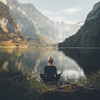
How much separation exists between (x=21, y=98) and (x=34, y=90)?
1743mm

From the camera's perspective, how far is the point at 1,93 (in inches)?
394

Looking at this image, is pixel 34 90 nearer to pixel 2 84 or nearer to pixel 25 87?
pixel 25 87

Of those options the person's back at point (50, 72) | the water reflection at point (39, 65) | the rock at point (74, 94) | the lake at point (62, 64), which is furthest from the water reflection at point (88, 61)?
the rock at point (74, 94)

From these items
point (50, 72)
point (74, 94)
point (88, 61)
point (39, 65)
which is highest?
point (50, 72)

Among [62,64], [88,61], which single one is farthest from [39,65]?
[88,61]

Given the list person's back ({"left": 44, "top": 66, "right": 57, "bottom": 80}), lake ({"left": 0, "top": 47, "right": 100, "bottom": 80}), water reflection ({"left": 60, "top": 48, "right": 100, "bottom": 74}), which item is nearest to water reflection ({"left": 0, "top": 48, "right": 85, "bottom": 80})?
lake ({"left": 0, "top": 47, "right": 100, "bottom": 80})

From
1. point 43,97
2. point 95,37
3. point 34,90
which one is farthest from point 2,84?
point 95,37

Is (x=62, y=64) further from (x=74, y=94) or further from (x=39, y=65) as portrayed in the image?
(x=74, y=94)

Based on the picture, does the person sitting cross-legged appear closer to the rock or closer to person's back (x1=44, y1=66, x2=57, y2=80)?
person's back (x1=44, y1=66, x2=57, y2=80)

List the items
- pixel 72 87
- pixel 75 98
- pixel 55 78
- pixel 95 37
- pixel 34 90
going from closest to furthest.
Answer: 1. pixel 75 98
2. pixel 72 87
3. pixel 34 90
4. pixel 55 78
5. pixel 95 37

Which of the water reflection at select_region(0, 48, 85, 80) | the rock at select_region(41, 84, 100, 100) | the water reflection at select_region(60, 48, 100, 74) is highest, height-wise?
the rock at select_region(41, 84, 100, 100)

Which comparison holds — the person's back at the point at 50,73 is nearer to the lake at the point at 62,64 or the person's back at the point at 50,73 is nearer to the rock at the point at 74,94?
the lake at the point at 62,64

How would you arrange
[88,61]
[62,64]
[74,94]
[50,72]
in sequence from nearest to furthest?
[74,94], [50,72], [62,64], [88,61]

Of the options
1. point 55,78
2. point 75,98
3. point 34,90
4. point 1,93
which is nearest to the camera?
point 75,98
